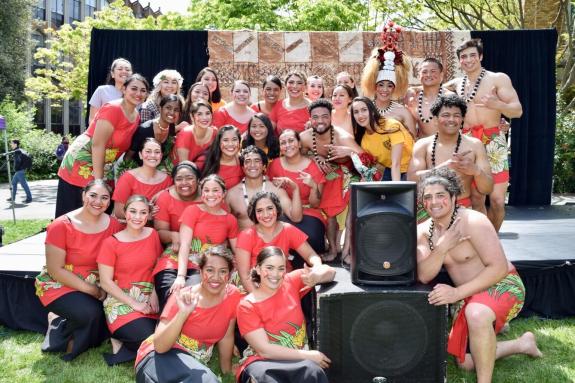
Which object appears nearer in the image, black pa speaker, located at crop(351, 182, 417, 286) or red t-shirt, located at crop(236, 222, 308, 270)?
black pa speaker, located at crop(351, 182, 417, 286)

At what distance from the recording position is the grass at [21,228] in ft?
24.0

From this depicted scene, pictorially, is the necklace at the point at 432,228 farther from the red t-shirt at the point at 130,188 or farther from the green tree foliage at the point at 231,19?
the green tree foliage at the point at 231,19

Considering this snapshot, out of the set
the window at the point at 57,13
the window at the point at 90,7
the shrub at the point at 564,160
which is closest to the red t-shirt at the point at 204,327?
the shrub at the point at 564,160

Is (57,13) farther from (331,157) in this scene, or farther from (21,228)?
(331,157)

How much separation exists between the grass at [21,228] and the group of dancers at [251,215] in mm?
3655

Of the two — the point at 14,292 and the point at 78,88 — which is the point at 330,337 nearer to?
the point at 14,292

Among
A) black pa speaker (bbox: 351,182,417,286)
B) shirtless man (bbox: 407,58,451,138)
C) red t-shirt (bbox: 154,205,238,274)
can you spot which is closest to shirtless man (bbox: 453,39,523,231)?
shirtless man (bbox: 407,58,451,138)

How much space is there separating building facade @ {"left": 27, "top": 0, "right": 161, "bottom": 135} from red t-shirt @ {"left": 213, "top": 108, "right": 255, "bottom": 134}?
24.8m

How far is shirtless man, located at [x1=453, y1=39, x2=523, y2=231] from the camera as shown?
13.5ft

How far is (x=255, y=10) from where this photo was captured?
14750mm

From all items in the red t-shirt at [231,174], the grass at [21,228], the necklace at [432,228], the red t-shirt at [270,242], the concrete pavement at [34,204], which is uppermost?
the red t-shirt at [231,174]

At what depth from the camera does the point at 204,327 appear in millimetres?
2838

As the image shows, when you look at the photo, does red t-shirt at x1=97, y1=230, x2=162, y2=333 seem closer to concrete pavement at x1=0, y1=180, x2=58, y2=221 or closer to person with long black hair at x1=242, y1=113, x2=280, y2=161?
person with long black hair at x1=242, y1=113, x2=280, y2=161

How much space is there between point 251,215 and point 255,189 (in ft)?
1.31
